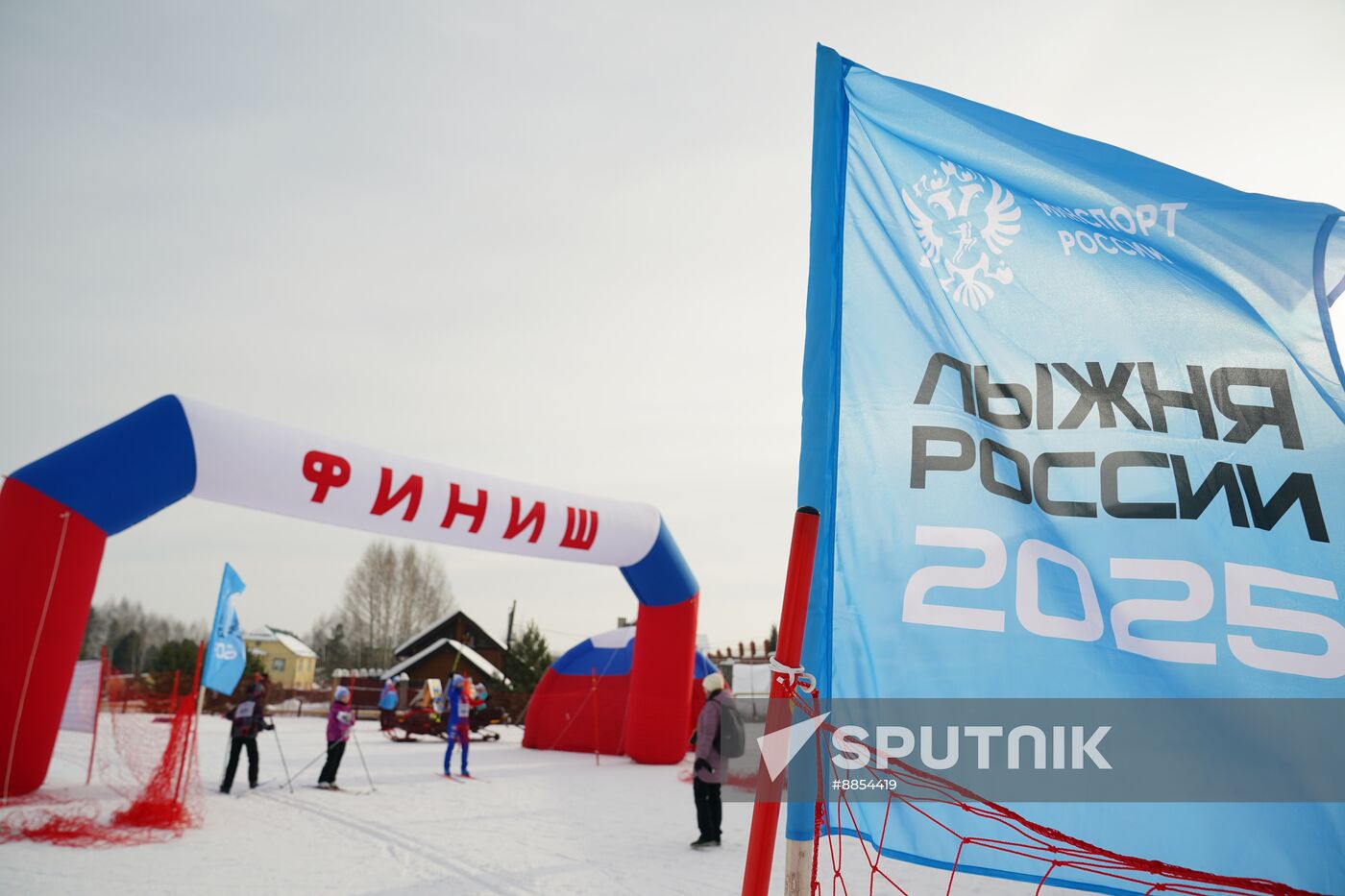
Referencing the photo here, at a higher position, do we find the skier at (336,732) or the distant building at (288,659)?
the skier at (336,732)

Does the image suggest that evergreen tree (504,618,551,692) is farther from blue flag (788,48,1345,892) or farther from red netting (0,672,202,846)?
blue flag (788,48,1345,892)

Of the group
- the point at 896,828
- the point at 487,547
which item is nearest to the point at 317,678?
the point at 487,547

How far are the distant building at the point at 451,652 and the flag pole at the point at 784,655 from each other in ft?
92.0

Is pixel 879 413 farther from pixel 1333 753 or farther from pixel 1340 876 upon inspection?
pixel 1340 876

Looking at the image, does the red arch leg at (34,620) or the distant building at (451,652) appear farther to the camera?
the distant building at (451,652)

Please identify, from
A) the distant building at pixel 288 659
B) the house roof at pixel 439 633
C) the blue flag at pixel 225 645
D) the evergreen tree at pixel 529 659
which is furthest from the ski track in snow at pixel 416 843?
the distant building at pixel 288 659

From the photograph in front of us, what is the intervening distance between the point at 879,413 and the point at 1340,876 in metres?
1.59

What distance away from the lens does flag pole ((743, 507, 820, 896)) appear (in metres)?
2.04

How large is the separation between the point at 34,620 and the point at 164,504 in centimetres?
158

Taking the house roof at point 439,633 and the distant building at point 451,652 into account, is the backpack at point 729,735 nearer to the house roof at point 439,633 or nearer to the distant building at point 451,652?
the distant building at point 451,652

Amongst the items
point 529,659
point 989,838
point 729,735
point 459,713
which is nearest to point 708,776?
point 729,735

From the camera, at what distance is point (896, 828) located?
8.07 feet

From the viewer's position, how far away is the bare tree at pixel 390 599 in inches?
2077

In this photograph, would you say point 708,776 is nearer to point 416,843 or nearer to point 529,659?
point 416,843
